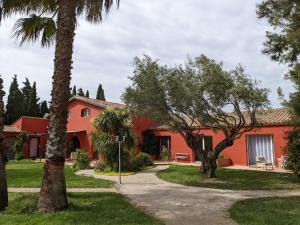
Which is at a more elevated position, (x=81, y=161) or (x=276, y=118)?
(x=276, y=118)

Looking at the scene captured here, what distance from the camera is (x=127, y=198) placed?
1238cm

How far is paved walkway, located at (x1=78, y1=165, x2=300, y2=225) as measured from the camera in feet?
29.4

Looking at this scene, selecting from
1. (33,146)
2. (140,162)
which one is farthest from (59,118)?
(33,146)

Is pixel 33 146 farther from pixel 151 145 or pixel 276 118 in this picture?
pixel 276 118

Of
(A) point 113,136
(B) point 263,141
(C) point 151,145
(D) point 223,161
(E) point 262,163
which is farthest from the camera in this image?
(C) point 151,145

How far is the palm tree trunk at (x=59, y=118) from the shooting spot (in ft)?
30.5

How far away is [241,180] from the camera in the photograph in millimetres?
17000

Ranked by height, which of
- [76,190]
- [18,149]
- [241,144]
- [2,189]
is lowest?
[76,190]

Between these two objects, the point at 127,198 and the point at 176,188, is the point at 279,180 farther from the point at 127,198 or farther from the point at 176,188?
the point at 127,198

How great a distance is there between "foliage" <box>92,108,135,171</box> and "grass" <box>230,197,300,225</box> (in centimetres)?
1153

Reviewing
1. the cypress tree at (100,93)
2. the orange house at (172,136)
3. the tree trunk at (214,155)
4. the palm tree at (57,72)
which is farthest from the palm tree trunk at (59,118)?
the cypress tree at (100,93)

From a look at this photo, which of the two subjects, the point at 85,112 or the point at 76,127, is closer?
the point at 85,112

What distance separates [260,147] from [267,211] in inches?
590

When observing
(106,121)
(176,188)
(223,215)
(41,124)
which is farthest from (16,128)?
(223,215)
